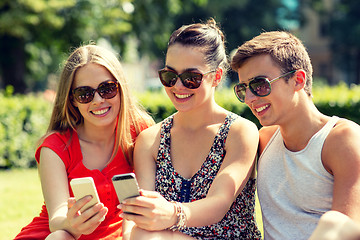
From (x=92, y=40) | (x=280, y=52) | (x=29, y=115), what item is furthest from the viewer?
(x=29, y=115)

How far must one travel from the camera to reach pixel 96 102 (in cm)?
336

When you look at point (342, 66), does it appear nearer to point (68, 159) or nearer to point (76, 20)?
point (76, 20)

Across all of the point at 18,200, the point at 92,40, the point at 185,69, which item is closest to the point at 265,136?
the point at 185,69

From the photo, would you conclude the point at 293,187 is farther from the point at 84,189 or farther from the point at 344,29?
the point at 344,29

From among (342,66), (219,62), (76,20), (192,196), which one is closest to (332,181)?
(192,196)

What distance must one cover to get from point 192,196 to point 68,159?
3.35 feet

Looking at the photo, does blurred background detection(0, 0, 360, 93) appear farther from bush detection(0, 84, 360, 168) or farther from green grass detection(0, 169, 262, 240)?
green grass detection(0, 169, 262, 240)

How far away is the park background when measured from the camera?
809 cm

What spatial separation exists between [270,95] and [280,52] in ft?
0.96

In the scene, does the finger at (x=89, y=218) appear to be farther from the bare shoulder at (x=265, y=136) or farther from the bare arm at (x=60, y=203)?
the bare shoulder at (x=265, y=136)

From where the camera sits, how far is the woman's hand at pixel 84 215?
2.66m

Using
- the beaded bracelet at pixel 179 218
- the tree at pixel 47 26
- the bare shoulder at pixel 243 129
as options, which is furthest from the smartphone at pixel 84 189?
the tree at pixel 47 26

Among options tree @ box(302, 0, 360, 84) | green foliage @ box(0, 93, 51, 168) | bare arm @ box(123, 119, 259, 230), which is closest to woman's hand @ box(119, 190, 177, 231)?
bare arm @ box(123, 119, 259, 230)

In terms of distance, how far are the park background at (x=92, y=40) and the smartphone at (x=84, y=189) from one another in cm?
154
